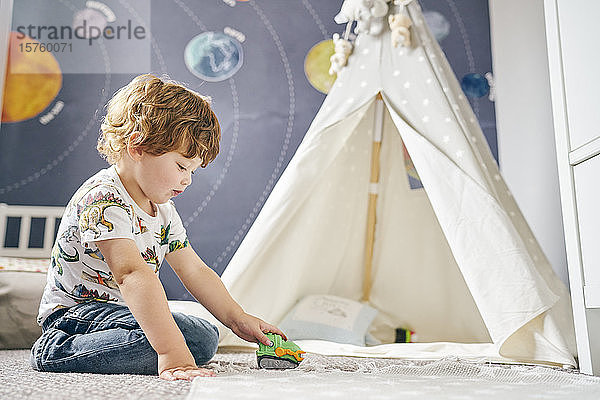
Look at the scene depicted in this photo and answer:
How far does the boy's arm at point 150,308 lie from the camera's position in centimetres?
109

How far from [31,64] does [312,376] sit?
2.26 metres

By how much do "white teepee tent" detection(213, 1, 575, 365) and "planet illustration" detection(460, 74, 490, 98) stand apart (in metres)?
0.70

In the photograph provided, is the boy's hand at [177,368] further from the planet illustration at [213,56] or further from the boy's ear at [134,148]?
the planet illustration at [213,56]

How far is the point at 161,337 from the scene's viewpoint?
43.3 inches

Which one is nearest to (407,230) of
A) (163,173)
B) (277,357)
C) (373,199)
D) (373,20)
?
(373,199)

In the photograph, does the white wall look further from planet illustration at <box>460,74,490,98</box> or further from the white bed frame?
the white bed frame

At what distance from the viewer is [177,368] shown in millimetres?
1081

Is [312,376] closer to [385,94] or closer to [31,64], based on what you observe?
[385,94]

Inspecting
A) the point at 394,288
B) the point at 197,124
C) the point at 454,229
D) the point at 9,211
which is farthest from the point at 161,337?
the point at 9,211

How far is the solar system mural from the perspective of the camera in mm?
2695

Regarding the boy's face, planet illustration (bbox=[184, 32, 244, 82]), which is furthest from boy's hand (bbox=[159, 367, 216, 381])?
planet illustration (bbox=[184, 32, 244, 82])

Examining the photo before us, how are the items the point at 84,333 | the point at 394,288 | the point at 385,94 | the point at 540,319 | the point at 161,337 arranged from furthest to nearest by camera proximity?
the point at 394,288 → the point at 385,94 → the point at 540,319 → the point at 84,333 → the point at 161,337

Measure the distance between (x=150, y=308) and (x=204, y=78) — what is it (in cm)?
185

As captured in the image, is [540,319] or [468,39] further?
[468,39]
